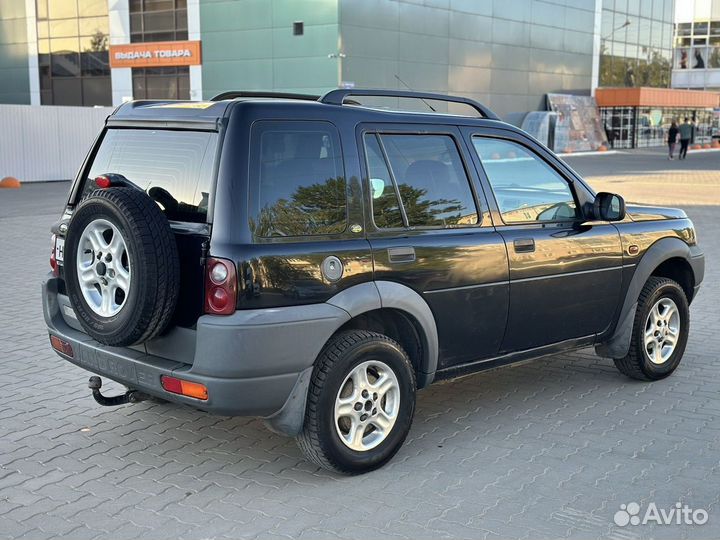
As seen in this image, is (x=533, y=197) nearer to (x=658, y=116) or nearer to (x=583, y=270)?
(x=583, y=270)

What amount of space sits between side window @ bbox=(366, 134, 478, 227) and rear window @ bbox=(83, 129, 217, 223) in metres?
1.01

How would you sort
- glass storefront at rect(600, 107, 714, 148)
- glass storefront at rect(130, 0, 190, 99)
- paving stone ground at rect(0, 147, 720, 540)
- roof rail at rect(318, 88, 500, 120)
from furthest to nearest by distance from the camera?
glass storefront at rect(600, 107, 714, 148)
glass storefront at rect(130, 0, 190, 99)
roof rail at rect(318, 88, 500, 120)
paving stone ground at rect(0, 147, 720, 540)

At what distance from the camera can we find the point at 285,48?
38.1 meters

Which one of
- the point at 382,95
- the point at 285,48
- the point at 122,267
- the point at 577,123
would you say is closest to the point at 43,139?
the point at 285,48

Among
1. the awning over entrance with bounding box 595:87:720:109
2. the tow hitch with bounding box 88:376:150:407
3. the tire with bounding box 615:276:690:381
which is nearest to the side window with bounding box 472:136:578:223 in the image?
the tire with bounding box 615:276:690:381

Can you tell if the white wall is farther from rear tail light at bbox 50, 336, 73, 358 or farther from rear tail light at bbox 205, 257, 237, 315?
rear tail light at bbox 205, 257, 237, 315

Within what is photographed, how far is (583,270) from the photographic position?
212 inches

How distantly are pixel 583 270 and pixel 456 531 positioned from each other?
85.5 inches

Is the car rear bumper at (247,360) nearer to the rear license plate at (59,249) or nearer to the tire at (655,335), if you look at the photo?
the rear license plate at (59,249)

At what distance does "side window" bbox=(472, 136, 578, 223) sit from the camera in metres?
5.09

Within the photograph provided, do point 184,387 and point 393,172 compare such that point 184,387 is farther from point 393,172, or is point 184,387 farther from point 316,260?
point 393,172

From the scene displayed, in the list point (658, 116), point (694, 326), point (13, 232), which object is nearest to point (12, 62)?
point (13, 232)

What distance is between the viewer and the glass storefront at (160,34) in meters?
40.5

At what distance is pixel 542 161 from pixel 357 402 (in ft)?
6.78
